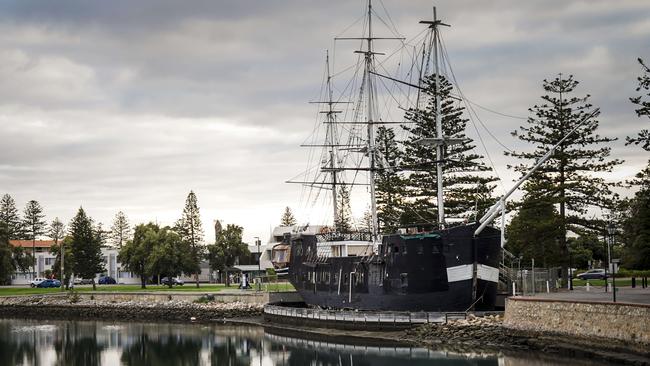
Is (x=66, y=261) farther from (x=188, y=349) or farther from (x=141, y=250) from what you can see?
(x=188, y=349)

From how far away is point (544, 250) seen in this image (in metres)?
53.7

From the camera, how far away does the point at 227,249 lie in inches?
3912

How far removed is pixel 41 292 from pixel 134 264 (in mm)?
9632

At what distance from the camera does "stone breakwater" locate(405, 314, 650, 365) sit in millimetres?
29967

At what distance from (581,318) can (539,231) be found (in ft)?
65.6

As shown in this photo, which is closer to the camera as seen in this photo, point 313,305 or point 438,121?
point 438,121

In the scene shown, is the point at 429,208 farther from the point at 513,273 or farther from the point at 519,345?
the point at 519,345

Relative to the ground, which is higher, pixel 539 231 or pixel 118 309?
pixel 539 231

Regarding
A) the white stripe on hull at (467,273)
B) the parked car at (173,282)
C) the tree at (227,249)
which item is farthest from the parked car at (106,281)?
the white stripe on hull at (467,273)

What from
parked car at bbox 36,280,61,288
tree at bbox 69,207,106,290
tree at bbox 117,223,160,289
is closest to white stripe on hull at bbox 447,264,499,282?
tree at bbox 117,223,160,289

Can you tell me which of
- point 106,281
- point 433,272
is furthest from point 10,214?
point 433,272

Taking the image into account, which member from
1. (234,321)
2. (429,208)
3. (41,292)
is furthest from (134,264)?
(429,208)

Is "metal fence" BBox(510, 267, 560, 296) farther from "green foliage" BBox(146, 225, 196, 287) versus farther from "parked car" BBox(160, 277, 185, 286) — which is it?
"parked car" BBox(160, 277, 185, 286)

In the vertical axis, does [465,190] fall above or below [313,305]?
above
